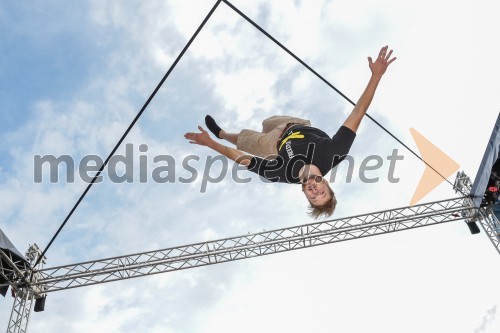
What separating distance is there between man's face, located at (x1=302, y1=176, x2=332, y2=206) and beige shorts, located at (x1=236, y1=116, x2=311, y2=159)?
1.60 feet

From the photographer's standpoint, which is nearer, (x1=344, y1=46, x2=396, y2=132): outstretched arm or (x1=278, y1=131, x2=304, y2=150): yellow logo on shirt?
(x1=344, y1=46, x2=396, y2=132): outstretched arm

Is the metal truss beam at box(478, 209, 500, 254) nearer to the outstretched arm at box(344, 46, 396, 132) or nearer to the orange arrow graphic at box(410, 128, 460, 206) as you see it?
the orange arrow graphic at box(410, 128, 460, 206)

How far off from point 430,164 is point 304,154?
4.65m

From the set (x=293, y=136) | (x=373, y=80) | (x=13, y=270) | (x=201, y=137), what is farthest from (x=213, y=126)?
(x=13, y=270)

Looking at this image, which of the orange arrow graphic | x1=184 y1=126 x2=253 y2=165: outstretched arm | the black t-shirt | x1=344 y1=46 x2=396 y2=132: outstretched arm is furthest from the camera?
the orange arrow graphic

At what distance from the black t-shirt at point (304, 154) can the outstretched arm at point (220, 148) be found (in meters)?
0.11

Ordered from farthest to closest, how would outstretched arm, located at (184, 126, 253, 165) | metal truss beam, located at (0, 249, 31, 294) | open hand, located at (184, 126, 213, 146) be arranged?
metal truss beam, located at (0, 249, 31, 294) < open hand, located at (184, 126, 213, 146) < outstretched arm, located at (184, 126, 253, 165)

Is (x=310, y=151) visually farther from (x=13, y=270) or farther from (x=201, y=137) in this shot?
(x=13, y=270)

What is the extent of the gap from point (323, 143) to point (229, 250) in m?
5.44

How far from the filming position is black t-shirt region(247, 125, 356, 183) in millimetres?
3314

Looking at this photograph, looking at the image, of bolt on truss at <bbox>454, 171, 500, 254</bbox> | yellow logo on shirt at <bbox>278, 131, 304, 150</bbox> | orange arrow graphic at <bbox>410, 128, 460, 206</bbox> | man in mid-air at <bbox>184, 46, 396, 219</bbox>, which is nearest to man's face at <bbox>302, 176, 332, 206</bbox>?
man in mid-air at <bbox>184, 46, 396, 219</bbox>

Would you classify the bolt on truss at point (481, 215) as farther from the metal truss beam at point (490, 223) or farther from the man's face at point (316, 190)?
the man's face at point (316, 190)

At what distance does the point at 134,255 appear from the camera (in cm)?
852

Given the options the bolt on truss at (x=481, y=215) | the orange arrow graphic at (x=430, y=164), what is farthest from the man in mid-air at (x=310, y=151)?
the bolt on truss at (x=481, y=215)
